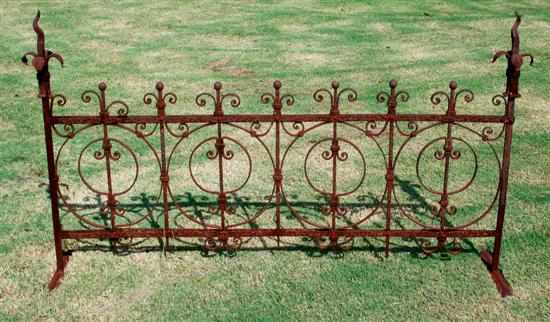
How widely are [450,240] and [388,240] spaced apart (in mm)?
815

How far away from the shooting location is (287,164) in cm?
821

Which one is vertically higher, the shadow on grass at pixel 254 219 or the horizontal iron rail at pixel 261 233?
the horizontal iron rail at pixel 261 233

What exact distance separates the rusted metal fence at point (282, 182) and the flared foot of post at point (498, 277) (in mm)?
10

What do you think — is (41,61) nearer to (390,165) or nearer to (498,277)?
(390,165)

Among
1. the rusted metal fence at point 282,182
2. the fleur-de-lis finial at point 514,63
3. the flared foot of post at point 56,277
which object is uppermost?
the fleur-de-lis finial at point 514,63

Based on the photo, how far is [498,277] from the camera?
18.7 feet

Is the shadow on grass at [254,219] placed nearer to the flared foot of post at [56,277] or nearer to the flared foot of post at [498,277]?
the flared foot of post at [498,277]

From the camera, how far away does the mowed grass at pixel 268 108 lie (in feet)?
17.9

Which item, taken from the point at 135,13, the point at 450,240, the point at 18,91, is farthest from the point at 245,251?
the point at 135,13

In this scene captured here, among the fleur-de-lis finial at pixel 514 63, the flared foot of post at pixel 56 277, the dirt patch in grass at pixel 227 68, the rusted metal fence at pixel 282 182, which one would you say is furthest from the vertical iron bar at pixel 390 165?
the dirt patch in grass at pixel 227 68

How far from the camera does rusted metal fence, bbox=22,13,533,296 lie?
18.0 ft

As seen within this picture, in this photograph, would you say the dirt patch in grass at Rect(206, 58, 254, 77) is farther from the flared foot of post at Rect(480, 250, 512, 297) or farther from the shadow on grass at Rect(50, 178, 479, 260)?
the flared foot of post at Rect(480, 250, 512, 297)

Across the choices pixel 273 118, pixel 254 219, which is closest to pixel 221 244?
pixel 254 219

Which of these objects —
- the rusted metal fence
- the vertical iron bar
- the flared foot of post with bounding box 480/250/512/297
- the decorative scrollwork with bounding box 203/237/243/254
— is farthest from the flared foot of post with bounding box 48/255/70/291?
the flared foot of post with bounding box 480/250/512/297
